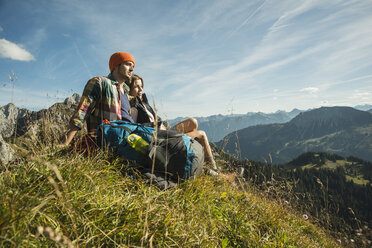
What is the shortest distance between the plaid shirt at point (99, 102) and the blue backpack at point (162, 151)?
73cm

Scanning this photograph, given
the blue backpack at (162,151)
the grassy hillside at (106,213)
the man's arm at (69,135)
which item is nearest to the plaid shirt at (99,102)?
the man's arm at (69,135)

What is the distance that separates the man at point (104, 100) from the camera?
10.2 ft

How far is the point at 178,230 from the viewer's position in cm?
168

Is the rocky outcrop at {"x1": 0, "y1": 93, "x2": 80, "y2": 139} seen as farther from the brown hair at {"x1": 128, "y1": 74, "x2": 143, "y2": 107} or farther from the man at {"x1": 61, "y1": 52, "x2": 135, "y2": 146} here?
the brown hair at {"x1": 128, "y1": 74, "x2": 143, "y2": 107}

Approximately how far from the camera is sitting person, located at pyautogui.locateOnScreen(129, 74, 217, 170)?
14.6ft

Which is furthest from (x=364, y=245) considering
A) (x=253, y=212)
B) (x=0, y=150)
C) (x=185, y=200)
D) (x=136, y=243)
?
(x=0, y=150)

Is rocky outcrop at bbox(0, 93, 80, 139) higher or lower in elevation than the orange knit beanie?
lower

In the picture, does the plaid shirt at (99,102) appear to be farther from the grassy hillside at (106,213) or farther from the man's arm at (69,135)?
the grassy hillside at (106,213)

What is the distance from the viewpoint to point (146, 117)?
501 centimetres

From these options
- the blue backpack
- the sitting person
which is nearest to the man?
the blue backpack

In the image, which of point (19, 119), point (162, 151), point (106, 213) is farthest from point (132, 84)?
point (106, 213)

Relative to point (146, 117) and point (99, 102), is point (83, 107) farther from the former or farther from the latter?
point (146, 117)

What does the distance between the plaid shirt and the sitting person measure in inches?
38.5

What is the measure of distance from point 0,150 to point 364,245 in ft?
28.8
